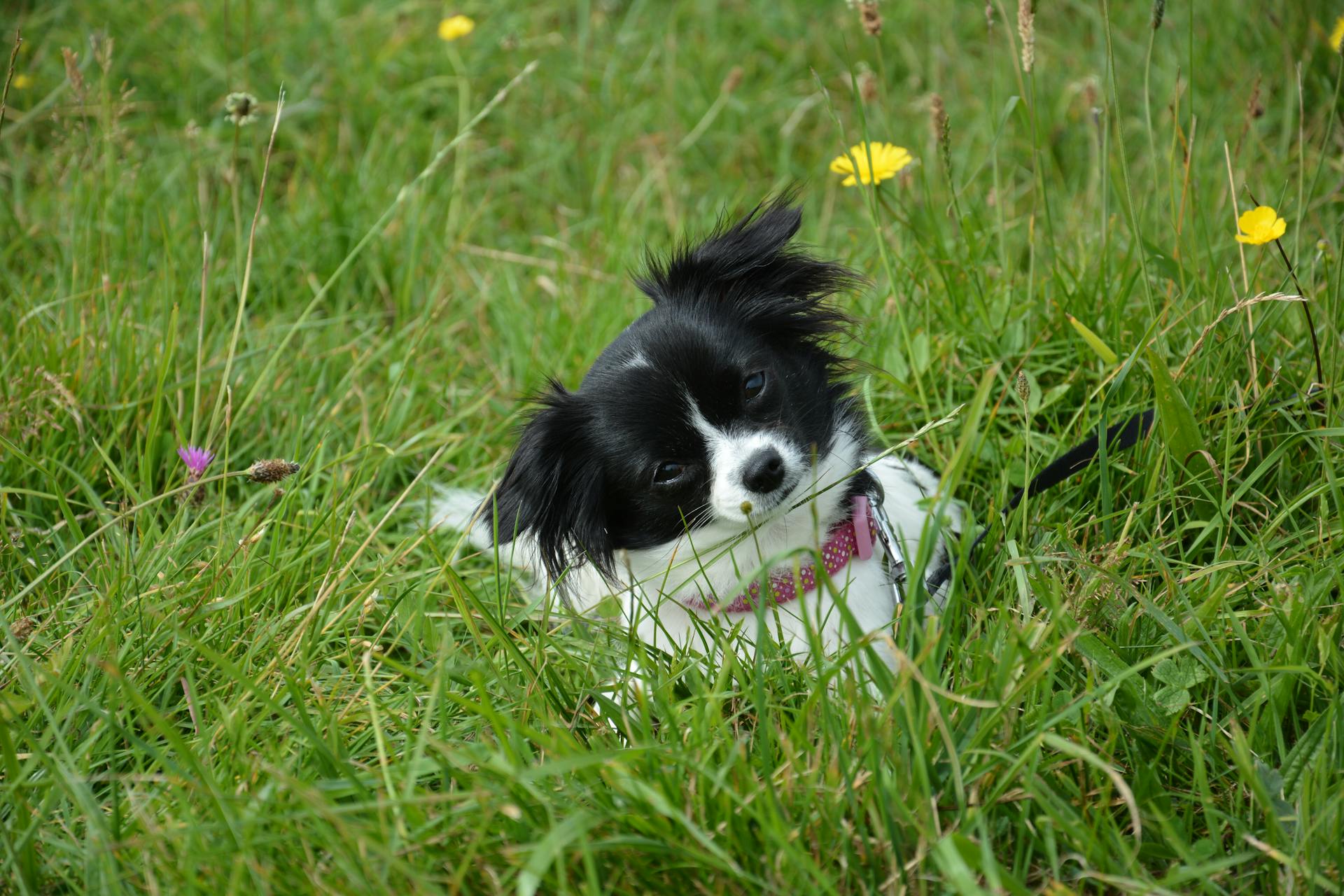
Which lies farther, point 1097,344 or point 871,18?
point 871,18

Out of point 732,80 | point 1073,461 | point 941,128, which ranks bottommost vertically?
point 1073,461

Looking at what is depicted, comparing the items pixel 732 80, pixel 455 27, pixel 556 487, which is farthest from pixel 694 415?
pixel 455 27

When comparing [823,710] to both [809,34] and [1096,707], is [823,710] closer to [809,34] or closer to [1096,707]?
[1096,707]

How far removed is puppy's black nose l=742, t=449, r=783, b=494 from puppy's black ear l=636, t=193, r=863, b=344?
0.39m

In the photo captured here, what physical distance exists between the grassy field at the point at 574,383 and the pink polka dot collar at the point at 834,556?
22 cm

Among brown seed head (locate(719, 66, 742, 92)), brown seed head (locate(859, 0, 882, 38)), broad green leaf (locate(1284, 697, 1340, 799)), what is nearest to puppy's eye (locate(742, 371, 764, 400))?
brown seed head (locate(859, 0, 882, 38))

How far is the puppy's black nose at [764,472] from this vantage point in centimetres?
204

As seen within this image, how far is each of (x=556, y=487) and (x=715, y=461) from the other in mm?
346

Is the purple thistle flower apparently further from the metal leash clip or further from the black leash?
the black leash

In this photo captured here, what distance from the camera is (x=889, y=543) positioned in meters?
2.28

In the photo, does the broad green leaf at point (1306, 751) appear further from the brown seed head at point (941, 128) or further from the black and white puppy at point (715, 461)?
the brown seed head at point (941, 128)

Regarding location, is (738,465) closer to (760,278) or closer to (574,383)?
(760,278)

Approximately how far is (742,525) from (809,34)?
3192mm

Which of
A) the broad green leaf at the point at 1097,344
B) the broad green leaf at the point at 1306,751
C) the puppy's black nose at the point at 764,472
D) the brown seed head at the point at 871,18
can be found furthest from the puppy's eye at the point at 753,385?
the broad green leaf at the point at 1306,751
